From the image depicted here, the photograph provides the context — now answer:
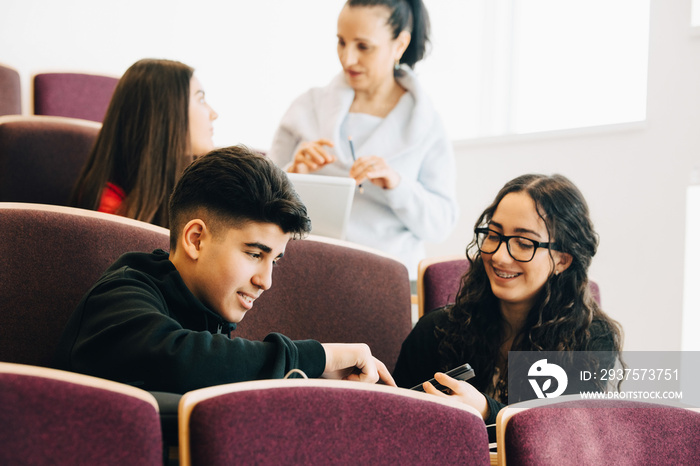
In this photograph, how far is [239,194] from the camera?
1220 millimetres

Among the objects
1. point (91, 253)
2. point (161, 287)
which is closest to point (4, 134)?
point (91, 253)

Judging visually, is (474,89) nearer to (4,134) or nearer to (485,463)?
(4,134)

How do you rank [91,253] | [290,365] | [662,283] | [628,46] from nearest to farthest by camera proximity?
1. [290,365]
2. [91,253]
3. [662,283]
4. [628,46]

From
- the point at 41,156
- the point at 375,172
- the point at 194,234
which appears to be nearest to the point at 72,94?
the point at 41,156

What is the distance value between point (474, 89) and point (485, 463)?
362 cm

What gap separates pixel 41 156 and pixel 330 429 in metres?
1.48

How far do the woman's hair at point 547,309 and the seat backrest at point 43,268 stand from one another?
0.79 meters

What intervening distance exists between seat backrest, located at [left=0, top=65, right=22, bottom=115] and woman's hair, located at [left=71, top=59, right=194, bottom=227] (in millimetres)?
883

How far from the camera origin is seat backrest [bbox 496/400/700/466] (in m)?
1.01

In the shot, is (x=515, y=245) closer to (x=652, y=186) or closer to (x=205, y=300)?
(x=205, y=300)

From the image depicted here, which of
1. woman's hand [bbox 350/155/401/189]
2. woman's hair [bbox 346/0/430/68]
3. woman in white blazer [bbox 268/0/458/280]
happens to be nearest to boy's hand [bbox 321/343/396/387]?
woman's hand [bbox 350/155/401/189]

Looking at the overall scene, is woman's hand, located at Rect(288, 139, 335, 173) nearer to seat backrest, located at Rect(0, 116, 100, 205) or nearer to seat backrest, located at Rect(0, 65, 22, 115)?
seat backrest, located at Rect(0, 116, 100, 205)

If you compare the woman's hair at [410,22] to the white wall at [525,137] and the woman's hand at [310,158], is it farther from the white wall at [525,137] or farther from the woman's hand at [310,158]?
the white wall at [525,137]

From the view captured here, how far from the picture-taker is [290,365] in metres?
1.09
